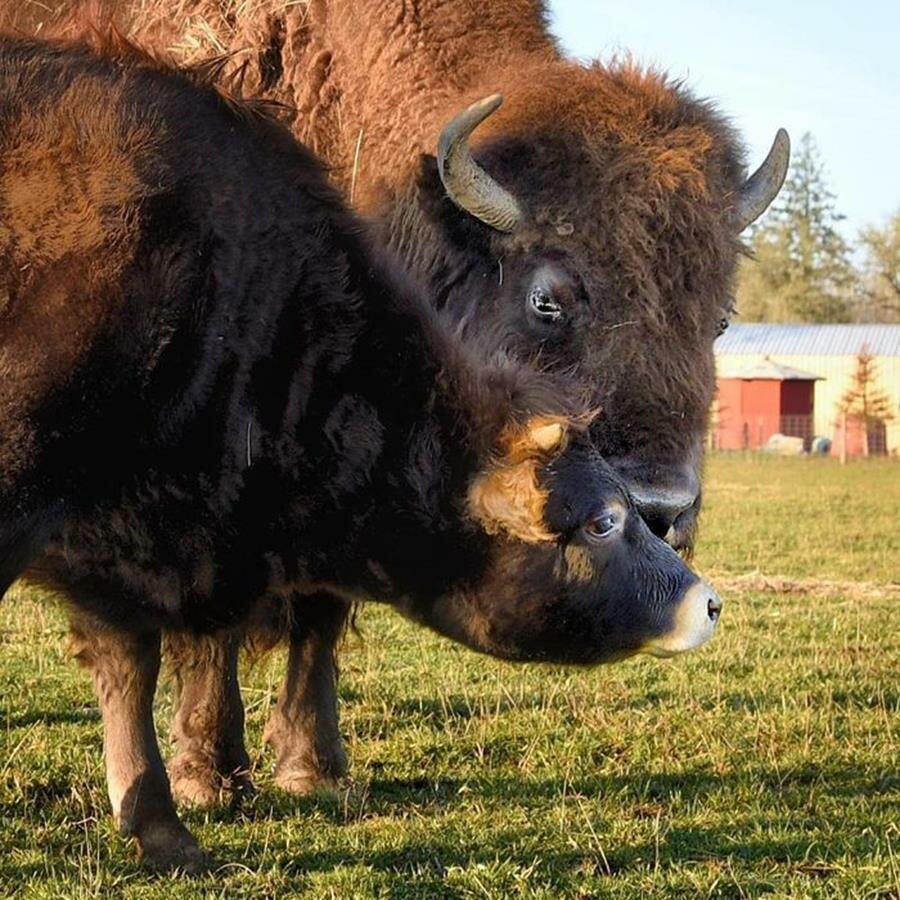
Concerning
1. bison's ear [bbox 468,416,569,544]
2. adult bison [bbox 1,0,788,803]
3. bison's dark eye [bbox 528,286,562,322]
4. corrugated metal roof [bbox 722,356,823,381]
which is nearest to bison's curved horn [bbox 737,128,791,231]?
adult bison [bbox 1,0,788,803]

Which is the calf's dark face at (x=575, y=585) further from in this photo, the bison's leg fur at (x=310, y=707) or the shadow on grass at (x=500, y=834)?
the bison's leg fur at (x=310, y=707)

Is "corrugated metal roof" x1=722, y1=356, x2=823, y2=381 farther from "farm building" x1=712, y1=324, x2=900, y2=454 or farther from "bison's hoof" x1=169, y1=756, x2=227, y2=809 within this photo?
"bison's hoof" x1=169, y1=756, x2=227, y2=809

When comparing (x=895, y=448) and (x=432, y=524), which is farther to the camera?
(x=895, y=448)

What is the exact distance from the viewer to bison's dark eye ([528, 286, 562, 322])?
6453mm

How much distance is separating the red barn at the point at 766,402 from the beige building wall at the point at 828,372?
60 centimetres

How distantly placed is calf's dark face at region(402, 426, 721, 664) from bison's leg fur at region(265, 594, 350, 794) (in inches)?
74.6

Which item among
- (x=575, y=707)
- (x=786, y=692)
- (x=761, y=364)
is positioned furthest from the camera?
(x=761, y=364)

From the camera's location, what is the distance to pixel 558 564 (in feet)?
15.8

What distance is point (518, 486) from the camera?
4695 millimetres

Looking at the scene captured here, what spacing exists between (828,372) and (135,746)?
5931cm

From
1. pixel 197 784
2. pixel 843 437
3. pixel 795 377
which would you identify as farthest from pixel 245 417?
pixel 795 377

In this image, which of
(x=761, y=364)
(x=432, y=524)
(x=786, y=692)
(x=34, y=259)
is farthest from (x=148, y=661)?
(x=761, y=364)

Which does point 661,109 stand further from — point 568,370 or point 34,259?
point 34,259

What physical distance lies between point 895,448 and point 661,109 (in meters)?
48.0
